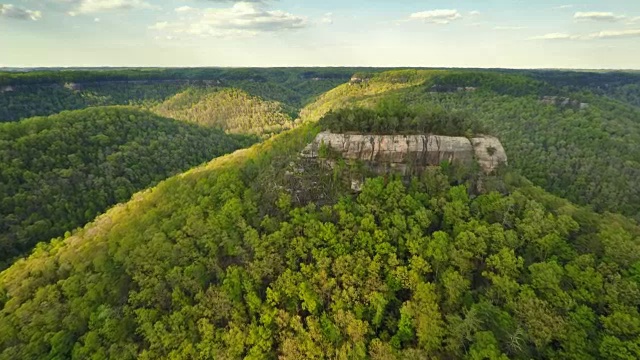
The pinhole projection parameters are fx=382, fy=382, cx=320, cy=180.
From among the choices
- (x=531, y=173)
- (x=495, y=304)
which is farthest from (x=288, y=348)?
(x=531, y=173)

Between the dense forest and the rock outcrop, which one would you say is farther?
the rock outcrop

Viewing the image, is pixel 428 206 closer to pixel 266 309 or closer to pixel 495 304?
pixel 495 304

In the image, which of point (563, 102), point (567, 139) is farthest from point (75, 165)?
point (563, 102)

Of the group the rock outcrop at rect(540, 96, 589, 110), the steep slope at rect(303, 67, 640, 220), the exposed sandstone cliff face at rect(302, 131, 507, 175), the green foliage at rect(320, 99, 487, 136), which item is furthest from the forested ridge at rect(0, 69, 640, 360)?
the rock outcrop at rect(540, 96, 589, 110)

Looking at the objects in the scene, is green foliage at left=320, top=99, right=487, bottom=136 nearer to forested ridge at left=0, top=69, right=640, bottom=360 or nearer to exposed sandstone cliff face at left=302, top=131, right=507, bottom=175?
forested ridge at left=0, top=69, right=640, bottom=360

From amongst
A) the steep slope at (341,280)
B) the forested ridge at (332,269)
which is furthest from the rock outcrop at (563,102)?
the steep slope at (341,280)

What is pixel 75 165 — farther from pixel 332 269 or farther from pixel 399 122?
pixel 399 122
